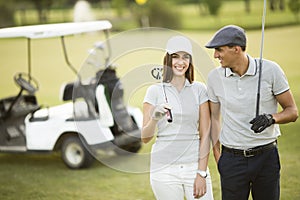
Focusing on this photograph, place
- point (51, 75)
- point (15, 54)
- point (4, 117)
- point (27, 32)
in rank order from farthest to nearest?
point (15, 54) → point (51, 75) → point (4, 117) → point (27, 32)

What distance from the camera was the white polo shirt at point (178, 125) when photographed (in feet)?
9.06

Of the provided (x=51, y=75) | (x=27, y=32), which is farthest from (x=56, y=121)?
(x=51, y=75)

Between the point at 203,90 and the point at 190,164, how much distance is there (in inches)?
14.2

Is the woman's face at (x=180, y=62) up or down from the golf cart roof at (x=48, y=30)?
down

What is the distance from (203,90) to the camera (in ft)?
9.23

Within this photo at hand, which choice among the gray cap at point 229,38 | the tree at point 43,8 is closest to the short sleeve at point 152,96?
the gray cap at point 229,38

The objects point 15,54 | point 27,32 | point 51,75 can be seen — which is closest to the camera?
point 27,32

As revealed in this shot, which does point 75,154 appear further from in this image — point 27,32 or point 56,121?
point 27,32

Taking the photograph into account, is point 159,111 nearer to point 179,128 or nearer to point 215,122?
point 179,128

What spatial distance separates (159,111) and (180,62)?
269 mm

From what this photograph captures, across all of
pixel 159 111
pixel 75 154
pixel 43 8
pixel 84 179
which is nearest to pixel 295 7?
pixel 43 8

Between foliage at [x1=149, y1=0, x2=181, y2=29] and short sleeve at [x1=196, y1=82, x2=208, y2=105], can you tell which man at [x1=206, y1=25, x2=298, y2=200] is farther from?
foliage at [x1=149, y1=0, x2=181, y2=29]

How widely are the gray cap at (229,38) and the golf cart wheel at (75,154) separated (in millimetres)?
2950

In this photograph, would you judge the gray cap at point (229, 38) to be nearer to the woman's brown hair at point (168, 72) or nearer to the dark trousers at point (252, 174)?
the woman's brown hair at point (168, 72)
